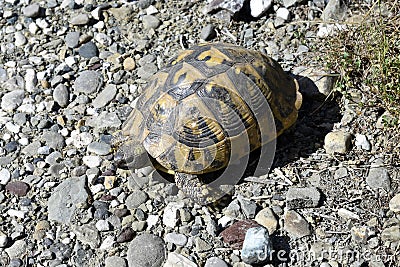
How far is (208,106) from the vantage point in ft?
12.5

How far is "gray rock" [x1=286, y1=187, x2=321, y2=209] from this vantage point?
3.79 m

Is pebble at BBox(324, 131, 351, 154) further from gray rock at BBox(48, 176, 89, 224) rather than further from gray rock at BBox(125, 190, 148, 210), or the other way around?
gray rock at BBox(48, 176, 89, 224)

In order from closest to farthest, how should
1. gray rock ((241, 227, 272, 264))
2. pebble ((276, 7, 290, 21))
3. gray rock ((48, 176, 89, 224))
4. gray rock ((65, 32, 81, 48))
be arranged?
1. gray rock ((241, 227, 272, 264))
2. gray rock ((48, 176, 89, 224))
3. pebble ((276, 7, 290, 21))
4. gray rock ((65, 32, 81, 48))

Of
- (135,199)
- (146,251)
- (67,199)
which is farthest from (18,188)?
(146,251)

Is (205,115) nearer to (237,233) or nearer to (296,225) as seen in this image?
(237,233)

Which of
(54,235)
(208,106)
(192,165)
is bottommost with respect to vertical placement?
(54,235)

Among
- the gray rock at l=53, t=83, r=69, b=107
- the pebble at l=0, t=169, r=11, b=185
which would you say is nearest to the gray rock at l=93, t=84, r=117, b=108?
the gray rock at l=53, t=83, r=69, b=107

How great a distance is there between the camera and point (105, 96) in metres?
4.73

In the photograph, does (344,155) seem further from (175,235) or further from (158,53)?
(158,53)

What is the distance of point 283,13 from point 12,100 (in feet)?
7.75

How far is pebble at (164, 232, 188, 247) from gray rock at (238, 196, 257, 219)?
16.5 inches

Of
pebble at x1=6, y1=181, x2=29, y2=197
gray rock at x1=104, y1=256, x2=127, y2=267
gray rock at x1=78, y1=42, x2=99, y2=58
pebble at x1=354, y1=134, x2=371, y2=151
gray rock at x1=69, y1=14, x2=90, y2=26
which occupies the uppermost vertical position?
gray rock at x1=69, y1=14, x2=90, y2=26

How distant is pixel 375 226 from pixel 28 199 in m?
2.27

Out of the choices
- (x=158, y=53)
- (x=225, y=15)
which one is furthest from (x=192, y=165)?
(x=225, y=15)
